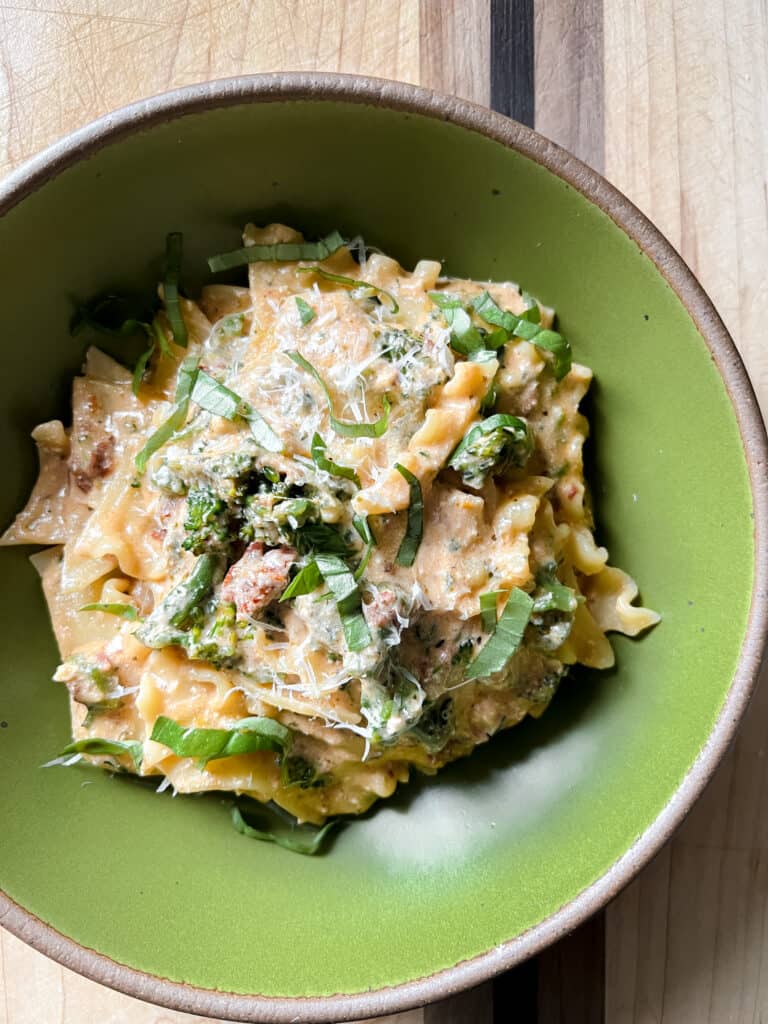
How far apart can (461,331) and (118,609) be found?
131 cm

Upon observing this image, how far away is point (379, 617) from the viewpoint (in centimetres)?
251

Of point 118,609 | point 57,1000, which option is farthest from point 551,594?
point 57,1000

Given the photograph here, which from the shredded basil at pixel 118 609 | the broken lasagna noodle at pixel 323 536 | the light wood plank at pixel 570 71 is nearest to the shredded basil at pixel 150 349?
the broken lasagna noodle at pixel 323 536

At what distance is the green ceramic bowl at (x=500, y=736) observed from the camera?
2.65m

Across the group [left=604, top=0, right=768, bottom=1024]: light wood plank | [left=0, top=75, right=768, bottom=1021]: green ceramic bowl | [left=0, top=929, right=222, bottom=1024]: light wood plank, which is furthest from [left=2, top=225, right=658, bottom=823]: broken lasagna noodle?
[left=0, top=929, right=222, bottom=1024]: light wood plank

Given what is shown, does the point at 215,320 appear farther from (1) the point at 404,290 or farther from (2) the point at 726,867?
(2) the point at 726,867

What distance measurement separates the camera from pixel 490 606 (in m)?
2.61

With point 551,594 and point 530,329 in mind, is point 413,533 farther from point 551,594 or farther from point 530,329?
point 530,329

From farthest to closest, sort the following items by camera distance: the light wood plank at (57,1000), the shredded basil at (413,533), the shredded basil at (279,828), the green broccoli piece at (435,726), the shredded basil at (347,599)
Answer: the light wood plank at (57,1000) < the shredded basil at (279,828) < the green broccoli piece at (435,726) < the shredded basil at (413,533) < the shredded basil at (347,599)

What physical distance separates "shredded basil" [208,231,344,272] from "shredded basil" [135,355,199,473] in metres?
0.38

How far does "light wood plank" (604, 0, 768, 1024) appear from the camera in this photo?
10.5 feet

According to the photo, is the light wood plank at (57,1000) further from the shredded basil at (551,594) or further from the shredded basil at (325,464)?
the shredded basil at (325,464)

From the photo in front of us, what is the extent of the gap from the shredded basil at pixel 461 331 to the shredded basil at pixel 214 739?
124 centimetres

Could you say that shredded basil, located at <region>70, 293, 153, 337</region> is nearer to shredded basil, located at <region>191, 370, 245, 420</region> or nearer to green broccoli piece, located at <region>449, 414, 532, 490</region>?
shredded basil, located at <region>191, 370, 245, 420</region>
